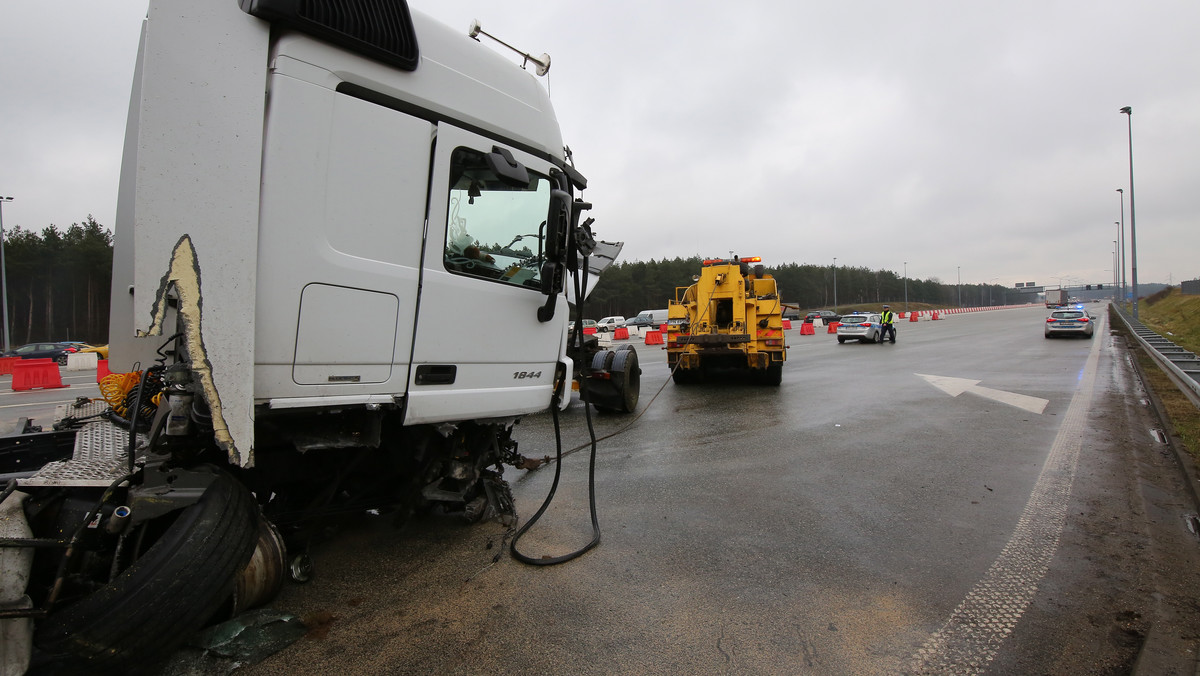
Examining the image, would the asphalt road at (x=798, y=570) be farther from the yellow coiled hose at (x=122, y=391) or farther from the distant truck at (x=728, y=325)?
the distant truck at (x=728, y=325)

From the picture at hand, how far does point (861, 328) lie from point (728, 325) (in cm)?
1512

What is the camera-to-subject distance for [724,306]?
12.7 metres

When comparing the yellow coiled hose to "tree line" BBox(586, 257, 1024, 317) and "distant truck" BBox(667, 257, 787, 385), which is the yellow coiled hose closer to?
"distant truck" BBox(667, 257, 787, 385)

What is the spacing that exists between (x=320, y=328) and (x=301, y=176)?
2.32ft

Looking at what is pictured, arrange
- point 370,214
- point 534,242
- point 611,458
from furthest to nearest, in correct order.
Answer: point 611,458 → point 534,242 → point 370,214

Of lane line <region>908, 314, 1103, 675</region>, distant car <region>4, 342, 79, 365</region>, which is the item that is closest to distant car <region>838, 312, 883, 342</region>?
lane line <region>908, 314, 1103, 675</region>

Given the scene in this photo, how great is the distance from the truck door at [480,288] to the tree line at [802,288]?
28.7 m

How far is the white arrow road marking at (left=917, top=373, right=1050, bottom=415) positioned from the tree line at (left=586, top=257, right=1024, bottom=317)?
2191cm

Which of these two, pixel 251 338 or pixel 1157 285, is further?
pixel 1157 285

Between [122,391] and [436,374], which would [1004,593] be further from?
[122,391]

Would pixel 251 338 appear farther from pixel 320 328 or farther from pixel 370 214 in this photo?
pixel 370 214

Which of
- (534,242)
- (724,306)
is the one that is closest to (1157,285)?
(724,306)

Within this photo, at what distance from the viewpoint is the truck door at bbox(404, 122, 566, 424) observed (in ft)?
10.2

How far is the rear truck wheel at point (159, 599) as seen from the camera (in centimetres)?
211
